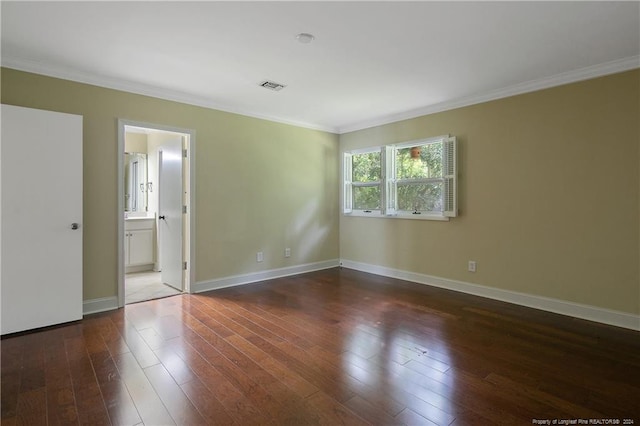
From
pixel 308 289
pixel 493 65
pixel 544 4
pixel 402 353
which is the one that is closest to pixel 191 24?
pixel 544 4

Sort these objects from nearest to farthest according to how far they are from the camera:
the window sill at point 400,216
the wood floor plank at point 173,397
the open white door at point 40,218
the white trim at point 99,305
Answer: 1. the wood floor plank at point 173,397
2. the open white door at point 40,218
3. the white trim at point 99,305
4. the window sill at point 400,216

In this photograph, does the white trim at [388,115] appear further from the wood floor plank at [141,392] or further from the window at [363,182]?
the wood floor plank at [141,392]

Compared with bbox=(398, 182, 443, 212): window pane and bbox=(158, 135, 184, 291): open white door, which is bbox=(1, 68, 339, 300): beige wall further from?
bbox=(398, 182, 443, 212): window pane

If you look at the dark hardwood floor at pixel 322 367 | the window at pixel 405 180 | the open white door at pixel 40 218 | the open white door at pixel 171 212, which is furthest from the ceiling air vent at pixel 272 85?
the dark hardwood floor at pixel 322 367

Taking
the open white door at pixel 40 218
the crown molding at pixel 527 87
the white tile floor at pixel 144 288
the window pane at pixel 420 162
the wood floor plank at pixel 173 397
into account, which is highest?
the crown molding at pixel 527 87

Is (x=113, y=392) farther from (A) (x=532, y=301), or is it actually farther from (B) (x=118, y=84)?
(A) (x=532, y=301)

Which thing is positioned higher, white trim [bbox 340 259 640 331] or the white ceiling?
the white ceiling

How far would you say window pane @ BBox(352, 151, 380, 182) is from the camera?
5275 millimetres

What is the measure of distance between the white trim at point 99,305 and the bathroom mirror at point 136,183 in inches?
103

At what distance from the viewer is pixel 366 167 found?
5457 mm

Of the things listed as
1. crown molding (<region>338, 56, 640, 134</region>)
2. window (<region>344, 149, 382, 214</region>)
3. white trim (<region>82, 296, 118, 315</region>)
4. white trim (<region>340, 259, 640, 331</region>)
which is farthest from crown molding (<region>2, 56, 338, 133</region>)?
white trim (<region>340, 259, 640, 331</region>)

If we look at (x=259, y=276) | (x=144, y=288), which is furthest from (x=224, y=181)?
(x=144, y=288)

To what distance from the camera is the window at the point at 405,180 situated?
13.9ft

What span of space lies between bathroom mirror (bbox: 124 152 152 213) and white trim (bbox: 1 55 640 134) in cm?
236
